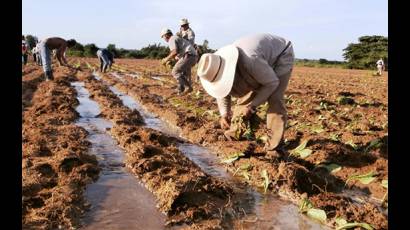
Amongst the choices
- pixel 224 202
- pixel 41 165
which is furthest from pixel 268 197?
pixel 41 165

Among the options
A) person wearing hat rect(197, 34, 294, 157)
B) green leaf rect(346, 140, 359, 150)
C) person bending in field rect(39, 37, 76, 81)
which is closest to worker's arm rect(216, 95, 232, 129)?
person wearing hat rect(197, 34, 294, 157)

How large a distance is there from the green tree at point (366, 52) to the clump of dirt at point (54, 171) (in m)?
40.6

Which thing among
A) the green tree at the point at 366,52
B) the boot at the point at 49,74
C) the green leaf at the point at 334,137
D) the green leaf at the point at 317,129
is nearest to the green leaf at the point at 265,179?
the green leaf at the point at 334,137

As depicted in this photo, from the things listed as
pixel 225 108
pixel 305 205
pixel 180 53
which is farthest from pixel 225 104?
pixel 180 53

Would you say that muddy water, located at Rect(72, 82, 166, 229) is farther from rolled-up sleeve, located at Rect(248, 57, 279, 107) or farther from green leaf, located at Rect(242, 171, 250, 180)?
rolled-up sleeve, located at Rect(248, 57, 279, 107)

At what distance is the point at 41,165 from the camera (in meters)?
4.17

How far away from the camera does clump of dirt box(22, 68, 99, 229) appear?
10.4ft

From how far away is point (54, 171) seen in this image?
4141mm

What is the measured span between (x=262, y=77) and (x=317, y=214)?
1.36 metres

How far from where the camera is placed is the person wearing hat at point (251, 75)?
3.97 metres

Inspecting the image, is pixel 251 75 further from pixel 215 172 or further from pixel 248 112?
pixel 215 172

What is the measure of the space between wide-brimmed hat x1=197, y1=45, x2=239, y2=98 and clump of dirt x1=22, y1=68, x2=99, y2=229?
4.69 ft

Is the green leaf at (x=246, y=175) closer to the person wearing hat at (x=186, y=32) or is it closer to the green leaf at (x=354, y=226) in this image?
the green leaf at (x=354, y=226)
